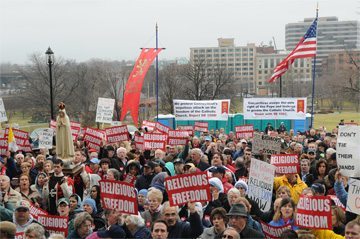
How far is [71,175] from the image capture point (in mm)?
12914

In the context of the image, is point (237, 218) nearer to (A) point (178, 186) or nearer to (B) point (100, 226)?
(A) point (178, 186)

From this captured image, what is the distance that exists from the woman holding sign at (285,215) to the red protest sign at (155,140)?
8.10m

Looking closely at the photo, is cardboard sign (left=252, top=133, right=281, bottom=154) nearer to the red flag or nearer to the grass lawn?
the red flag

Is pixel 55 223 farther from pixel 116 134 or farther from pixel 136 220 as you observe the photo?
pixel 116 134

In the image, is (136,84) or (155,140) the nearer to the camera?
(155,140)

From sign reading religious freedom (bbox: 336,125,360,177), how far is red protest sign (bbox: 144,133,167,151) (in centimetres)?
648

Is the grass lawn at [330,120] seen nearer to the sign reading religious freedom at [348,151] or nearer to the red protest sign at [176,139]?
the red protest sign at [176,139]

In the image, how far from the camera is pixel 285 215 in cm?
825

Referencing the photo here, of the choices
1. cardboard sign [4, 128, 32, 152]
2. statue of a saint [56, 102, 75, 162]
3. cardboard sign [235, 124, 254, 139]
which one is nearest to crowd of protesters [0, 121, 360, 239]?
statue of a saint [56, 102, 75, 162]

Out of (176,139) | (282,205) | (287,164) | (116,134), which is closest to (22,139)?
(116,134)

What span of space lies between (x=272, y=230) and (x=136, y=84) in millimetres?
17827

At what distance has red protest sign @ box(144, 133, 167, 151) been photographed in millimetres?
16294

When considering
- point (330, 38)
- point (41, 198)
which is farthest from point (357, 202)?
point (330, 38)

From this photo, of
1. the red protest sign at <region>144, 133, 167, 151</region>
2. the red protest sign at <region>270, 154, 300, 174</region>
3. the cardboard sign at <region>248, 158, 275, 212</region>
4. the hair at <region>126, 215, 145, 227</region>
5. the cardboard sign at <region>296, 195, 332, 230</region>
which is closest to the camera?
the cardboard sign at <region>296, 195, 332, 230</region>
